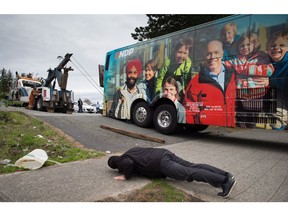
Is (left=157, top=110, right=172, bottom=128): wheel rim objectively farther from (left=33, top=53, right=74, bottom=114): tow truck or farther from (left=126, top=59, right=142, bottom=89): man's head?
(left=33, top=53, right=74, bottom=114): tow truck

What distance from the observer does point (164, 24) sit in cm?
1602

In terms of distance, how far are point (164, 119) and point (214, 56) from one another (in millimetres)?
2468

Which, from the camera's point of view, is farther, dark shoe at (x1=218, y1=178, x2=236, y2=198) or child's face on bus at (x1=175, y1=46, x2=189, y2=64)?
child's face on bus at (x1=175, y1=46, x2=189, y2=64)

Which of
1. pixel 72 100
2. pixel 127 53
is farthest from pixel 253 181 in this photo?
pixel 72 100

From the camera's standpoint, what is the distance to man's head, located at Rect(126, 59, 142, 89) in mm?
8547

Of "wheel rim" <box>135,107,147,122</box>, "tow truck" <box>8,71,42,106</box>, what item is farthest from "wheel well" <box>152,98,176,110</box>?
"tow truck" <box>8,71,42,106</box>

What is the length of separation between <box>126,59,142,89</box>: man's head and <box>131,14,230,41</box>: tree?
7065mm

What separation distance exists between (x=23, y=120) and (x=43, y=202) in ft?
19.0

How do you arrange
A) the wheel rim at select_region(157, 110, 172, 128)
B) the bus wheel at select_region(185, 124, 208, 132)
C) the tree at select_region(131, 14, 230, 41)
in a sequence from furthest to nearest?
the tree at select_region(131, 14, 230, 41), the bus wheel at select_region(185, 124, 208, 132), the wheel rim at select_region(157, 110, 172, 128)

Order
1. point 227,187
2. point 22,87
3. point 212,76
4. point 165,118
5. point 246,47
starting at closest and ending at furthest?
point 227,187, point 246,47, point 212,76, point 165,118, point 22,87

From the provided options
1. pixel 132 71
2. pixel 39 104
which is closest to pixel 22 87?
pixel 39 104

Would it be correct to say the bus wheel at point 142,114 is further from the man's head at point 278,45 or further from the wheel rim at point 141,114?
the man's head at point 278,45

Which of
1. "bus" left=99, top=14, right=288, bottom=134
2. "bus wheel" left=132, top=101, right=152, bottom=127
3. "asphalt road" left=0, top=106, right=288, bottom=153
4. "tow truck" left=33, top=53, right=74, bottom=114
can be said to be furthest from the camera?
"tow truck" left=33, top=53, right=74, bottom=114

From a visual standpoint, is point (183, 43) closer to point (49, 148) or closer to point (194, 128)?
point (194, 128)
